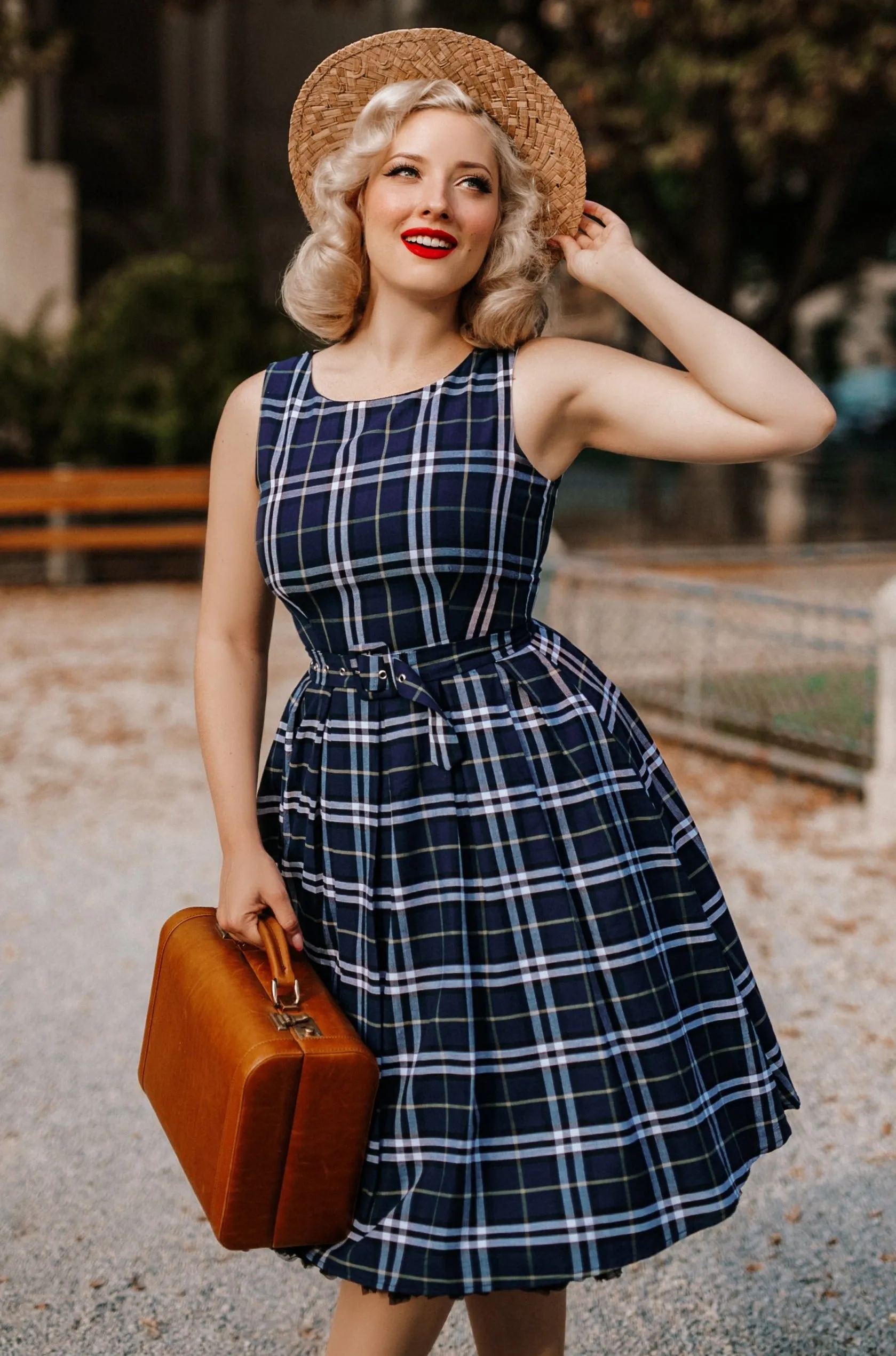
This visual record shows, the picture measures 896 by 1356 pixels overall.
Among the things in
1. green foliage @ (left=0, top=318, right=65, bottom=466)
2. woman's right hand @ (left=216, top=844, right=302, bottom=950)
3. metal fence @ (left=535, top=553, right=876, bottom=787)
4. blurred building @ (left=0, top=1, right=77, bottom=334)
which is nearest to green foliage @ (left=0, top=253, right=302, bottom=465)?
green foliage @ (left=0, top=318, right=65, bottom=466)

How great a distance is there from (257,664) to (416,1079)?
2.19 feet

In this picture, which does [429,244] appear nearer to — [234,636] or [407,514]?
[407,514]

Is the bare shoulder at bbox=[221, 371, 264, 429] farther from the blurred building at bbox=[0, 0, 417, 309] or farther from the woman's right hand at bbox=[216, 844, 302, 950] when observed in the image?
the blurred building at bbox=[0, 0, 417, 309]

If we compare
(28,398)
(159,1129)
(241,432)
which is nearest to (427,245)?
(241,432)

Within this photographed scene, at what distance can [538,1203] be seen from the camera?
1.82 meters

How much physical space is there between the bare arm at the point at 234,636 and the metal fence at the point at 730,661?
4.48 metres

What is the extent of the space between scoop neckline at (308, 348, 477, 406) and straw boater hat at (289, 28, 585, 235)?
260 millimetres

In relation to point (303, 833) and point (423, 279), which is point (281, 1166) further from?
point (423, 279)

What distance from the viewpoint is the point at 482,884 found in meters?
1.90

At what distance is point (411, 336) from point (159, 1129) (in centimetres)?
237

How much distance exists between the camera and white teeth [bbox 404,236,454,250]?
2016 mm

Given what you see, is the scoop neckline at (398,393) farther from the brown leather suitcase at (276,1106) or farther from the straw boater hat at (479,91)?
the brown leather suitcase at (276,1106)

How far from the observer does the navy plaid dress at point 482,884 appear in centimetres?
183

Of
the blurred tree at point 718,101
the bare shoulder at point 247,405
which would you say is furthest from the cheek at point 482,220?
the blurred tree at point 718,101
